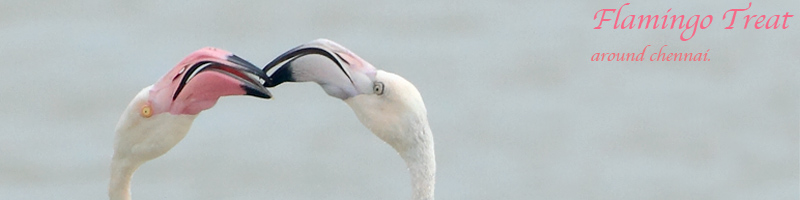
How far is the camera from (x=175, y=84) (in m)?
7.04

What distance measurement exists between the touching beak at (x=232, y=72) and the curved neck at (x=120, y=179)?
1.41 ft

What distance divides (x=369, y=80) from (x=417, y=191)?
548 millimetres

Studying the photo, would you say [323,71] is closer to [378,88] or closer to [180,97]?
[378,88]

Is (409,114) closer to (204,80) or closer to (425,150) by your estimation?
(425,150)

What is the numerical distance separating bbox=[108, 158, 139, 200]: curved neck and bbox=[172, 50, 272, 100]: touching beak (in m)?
0.43

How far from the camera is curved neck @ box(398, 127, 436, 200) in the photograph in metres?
7.21

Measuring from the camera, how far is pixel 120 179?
729 centimetres

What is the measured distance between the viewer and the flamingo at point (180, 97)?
22.9 feet

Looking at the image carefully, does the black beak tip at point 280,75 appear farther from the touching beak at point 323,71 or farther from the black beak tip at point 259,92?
the black beak tip at point 259,92

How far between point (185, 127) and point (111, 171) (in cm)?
46

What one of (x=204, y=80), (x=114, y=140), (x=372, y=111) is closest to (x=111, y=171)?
A: (x=114, y=140)

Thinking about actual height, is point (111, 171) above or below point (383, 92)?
below

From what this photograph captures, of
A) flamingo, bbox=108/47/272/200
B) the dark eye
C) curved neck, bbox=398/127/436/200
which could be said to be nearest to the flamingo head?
flamingo, bbox=108/47/272/200

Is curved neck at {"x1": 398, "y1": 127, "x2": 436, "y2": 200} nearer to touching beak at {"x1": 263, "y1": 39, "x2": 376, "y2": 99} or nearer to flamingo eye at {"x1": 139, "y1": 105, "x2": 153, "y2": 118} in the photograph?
touching beak at {"x1": 263, "y1": 39, "x2": 376, "y2": 99}
